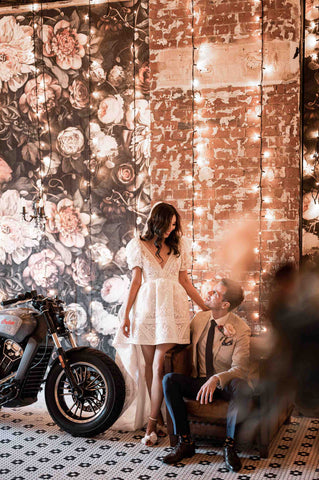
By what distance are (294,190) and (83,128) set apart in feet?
6.20

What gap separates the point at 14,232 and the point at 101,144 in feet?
3.77

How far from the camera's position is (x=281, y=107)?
4.40m

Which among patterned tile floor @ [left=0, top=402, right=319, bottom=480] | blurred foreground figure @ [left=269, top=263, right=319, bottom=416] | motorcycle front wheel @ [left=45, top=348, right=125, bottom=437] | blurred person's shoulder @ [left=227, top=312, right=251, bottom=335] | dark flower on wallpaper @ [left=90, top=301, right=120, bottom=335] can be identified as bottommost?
patterned tile floor @ [left=0, top=402, right=319, bottom=480]

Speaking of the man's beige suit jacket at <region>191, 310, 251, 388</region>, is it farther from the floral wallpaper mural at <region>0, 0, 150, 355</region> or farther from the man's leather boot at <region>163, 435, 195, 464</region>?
the floral wallpaper mural at <region>0, 0, 150, 355</region>

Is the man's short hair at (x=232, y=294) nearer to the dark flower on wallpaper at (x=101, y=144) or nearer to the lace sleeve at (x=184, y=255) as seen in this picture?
the lace sleeve at (x=184, y=255)

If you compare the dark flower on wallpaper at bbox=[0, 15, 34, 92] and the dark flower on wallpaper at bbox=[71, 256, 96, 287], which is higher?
the dark flower on wallpaper at bbox=[0, 15, 34, 92]

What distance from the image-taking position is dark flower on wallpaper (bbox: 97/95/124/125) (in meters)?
4.88

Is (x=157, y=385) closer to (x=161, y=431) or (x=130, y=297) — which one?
(x=161, y=431)

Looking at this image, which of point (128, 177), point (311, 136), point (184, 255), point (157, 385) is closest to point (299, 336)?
point (157, 385)

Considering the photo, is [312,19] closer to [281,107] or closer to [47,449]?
[281,107]

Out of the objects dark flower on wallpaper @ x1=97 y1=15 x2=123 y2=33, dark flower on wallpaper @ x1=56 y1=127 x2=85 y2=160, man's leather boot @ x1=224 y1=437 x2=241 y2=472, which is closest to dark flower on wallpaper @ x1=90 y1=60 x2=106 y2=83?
dark flower on wallpaper @ x1=97 y1=15 x2=123 y2=33

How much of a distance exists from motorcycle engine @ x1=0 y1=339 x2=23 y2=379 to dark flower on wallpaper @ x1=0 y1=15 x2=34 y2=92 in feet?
7.79

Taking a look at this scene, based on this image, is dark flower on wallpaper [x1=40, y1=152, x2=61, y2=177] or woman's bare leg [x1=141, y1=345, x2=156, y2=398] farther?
Answer: dark flower on wallpaper [x1=40, y1=152, x2=61, y2=177]

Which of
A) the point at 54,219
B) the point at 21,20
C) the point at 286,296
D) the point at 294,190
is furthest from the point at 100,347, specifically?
the point at 286,296
